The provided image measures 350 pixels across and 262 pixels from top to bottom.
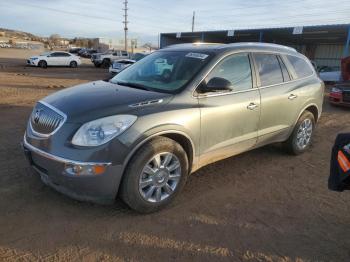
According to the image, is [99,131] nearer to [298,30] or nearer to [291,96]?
[291,96]

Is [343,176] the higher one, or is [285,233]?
[343,176]

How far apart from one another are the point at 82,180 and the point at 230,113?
2029mm

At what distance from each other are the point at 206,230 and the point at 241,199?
865 millimetres

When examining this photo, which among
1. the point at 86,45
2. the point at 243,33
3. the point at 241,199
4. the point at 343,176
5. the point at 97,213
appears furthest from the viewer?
the point at 86,45

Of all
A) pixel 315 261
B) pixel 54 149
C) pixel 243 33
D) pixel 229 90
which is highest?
pixel 243 33

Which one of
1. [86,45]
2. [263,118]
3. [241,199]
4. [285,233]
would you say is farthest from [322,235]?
[86,45]

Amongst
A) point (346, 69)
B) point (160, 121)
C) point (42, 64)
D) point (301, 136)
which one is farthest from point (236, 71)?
point (42, 64)

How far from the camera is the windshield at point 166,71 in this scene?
13.2 ft

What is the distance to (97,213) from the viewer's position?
3.56 m

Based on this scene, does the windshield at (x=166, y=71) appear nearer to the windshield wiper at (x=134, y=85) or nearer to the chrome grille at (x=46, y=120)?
the windshield wiper at (x=134, y=85)

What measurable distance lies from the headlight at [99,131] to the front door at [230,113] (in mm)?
1096

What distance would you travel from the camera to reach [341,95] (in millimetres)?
11156

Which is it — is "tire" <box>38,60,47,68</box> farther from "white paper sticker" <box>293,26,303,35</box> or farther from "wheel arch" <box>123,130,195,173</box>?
"wheel arch" <box>123,130,195,173</box>

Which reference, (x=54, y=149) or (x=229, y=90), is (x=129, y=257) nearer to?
(x=54, y=149)
